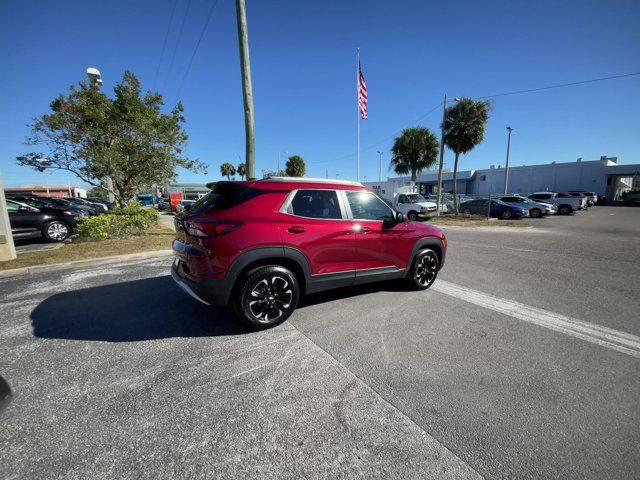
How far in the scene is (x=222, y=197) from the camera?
361cm

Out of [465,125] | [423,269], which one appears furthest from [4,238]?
[465,125]

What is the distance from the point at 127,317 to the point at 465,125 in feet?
78.9

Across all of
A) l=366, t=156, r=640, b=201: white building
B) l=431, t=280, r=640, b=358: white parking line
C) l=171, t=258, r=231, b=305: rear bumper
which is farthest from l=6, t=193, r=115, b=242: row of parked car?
l=366, t=156, r=640, b=201: white building

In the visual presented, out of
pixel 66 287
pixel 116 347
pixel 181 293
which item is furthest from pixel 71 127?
pixel 116 347

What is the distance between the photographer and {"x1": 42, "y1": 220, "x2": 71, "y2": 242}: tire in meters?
9.23

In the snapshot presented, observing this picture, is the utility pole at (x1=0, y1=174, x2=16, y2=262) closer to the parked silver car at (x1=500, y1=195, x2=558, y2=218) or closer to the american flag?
the american flag

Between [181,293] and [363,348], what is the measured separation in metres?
3.24

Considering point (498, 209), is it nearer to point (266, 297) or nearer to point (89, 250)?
point (266, 297)

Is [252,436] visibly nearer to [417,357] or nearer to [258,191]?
[417,357]

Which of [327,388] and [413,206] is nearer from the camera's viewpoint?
[327,388]

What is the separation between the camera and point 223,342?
3.25m

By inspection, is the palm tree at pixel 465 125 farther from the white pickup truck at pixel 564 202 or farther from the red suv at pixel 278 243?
the red suv at pixel 278 243

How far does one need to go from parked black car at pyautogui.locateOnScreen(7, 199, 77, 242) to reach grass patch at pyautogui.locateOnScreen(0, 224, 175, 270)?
104cm

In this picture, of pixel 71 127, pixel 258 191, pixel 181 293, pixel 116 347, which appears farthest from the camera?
pixel 71 127
